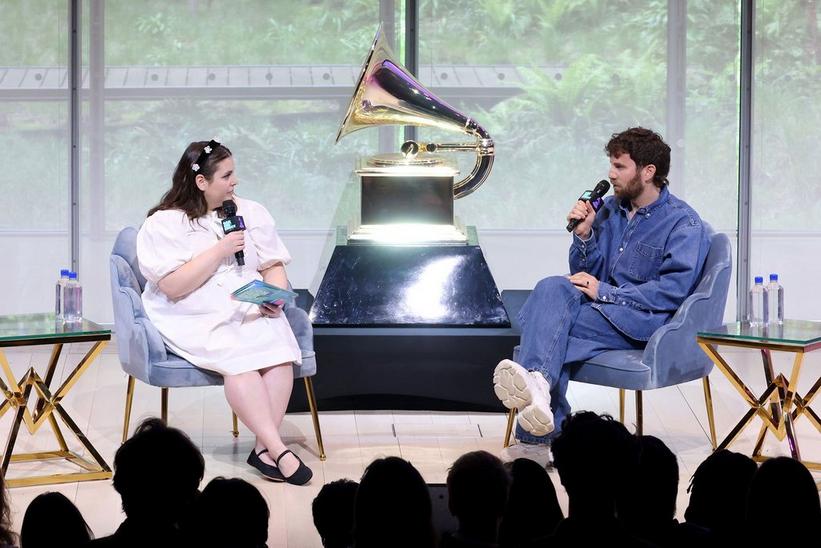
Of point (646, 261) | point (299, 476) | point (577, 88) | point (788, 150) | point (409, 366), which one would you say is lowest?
point (299, 476)

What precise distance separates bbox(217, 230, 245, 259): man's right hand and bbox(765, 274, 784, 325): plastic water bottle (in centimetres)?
179

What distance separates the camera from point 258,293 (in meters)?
4.61

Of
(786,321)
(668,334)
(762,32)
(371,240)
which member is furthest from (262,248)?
(762,32)

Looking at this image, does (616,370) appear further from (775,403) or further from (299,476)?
(299,476)

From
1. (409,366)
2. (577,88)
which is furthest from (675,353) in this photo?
(577,88)

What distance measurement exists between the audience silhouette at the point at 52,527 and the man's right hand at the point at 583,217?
9.33 ft

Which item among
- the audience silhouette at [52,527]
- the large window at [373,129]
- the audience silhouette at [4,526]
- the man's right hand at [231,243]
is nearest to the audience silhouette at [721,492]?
the audience silhouette at [52,527]

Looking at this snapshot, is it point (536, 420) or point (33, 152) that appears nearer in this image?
point (536, 420)

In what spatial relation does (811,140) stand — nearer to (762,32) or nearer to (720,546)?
(762,32)

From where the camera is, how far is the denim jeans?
15.0 ft

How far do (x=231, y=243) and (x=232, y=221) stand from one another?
0.08 m

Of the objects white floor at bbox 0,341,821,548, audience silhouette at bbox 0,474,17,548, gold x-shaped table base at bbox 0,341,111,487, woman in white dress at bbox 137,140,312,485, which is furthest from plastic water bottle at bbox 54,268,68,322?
audience silhouette at bbox 0,474,17,548

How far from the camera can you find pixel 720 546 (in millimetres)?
2398

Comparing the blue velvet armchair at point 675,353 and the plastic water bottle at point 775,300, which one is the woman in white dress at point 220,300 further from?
the plastic water bottle at point 775,300
